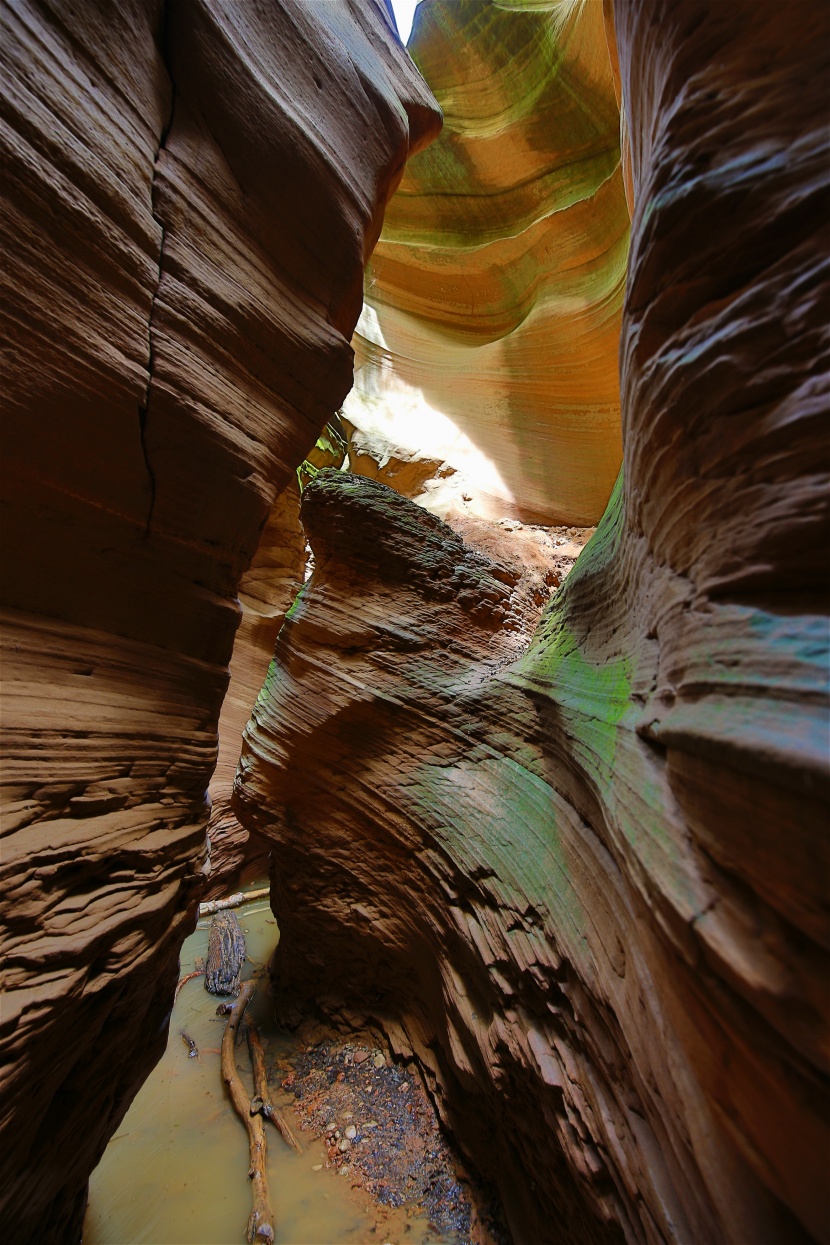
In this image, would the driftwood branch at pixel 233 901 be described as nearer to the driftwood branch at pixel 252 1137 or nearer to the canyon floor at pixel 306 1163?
the driftwood branch at pixel 252 1137

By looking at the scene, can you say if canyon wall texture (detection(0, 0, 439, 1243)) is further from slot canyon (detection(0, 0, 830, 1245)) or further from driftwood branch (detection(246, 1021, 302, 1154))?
driftwood branch (detection(246, 1021, 302, 1154))

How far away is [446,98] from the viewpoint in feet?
30.8

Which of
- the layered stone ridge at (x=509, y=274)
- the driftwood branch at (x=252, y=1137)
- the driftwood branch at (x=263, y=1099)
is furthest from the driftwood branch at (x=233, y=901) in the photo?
the layered stone ridge at (x=509, y=274)

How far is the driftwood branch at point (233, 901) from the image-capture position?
6.58 metres

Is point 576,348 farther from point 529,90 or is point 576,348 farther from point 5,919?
point 5,919

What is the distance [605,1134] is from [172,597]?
8.28 ft

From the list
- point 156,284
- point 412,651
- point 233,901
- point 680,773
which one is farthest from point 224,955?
point 156,284

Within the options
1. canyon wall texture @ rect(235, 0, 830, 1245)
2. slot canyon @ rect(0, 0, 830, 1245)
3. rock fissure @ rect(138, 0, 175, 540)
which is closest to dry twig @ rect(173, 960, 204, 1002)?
slot canyon @ rect(0, 0, 830, 1245)

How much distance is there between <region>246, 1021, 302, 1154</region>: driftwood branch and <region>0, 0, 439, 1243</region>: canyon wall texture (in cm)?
127

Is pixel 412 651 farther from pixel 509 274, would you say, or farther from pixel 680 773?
pixel 509 274

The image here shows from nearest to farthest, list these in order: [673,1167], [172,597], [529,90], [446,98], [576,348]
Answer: [673,1167]
[172,597]
[576,348]
[529,90]
[446,98]

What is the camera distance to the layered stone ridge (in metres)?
7.62

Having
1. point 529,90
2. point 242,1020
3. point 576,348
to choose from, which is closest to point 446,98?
point 529,90

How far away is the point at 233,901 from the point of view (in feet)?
22.5
